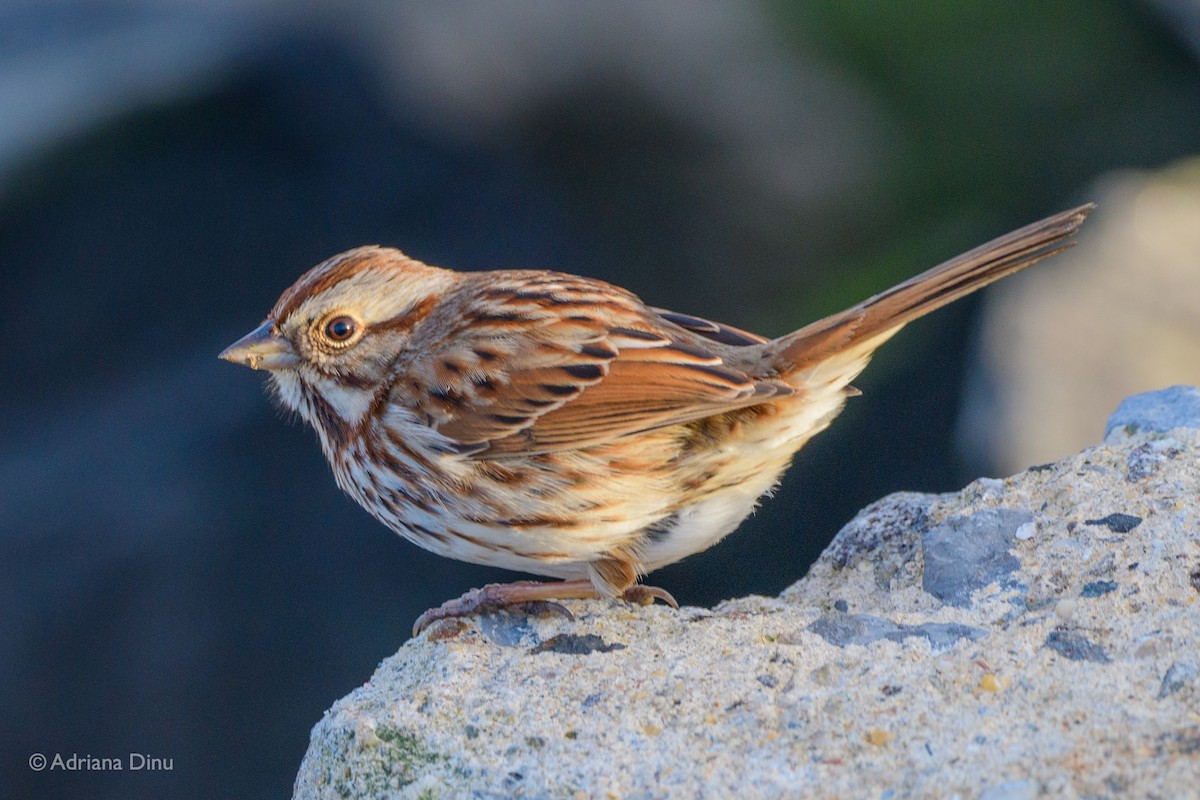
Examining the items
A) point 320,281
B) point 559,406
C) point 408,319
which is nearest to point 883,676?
point 559,406

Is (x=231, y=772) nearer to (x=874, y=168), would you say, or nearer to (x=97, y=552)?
(x=97, y=552)

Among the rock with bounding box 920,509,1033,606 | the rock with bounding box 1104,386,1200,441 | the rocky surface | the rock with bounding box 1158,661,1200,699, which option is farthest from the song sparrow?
the rock with bounding box 1158,661,1200,699

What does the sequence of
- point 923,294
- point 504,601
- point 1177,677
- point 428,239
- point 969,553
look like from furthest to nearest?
1. point 428,239
2. point 504,601
3. point 923,294
4. point 969,553
5. point 1177,677

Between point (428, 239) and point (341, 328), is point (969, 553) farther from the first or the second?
point (428, 239)

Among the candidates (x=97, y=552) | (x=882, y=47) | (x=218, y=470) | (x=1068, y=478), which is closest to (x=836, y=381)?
(x=1068, y=478)

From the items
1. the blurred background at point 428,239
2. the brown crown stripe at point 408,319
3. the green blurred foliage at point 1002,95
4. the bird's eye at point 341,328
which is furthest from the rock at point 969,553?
the green blurred foliage at point 1002,95

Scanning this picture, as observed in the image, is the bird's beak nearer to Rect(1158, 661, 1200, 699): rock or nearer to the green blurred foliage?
Rect(1158, 661, 1200, 699): rock
